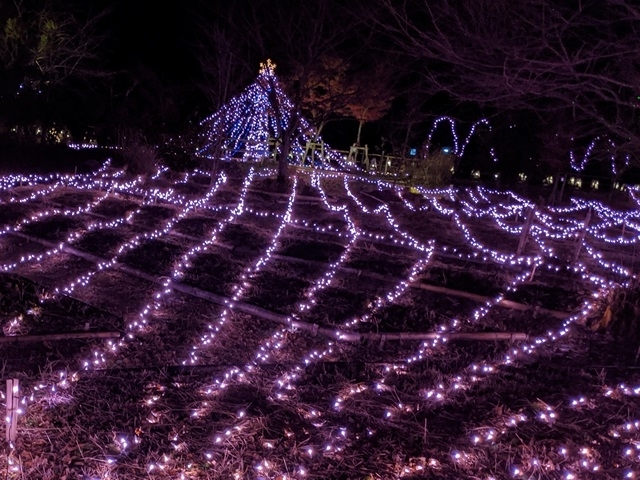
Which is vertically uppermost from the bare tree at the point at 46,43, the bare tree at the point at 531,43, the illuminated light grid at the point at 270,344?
the bare tree at the point at 46,43

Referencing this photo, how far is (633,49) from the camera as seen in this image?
193 inches

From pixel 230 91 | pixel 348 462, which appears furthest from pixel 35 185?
pixel 348 462

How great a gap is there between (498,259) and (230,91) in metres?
9.83

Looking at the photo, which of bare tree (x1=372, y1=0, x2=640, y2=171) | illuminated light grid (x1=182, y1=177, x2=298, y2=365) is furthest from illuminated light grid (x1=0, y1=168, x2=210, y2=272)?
bare tree (x1=372, y1=0, x2=640, y2=171)

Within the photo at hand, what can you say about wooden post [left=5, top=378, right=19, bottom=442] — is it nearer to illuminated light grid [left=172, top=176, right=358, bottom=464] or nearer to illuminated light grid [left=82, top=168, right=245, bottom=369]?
illuminated light grid [left=172, top=176, right=358, bottom=464]

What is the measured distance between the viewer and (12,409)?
2877 millimetres

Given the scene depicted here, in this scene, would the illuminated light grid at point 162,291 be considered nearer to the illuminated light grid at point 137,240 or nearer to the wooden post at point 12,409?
the illuminated light grid at point 137,240

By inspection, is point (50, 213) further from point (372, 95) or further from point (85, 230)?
point (372, 95)

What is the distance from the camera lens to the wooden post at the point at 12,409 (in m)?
2.85

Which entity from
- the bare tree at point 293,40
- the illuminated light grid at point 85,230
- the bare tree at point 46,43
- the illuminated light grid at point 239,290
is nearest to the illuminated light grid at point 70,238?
the illuminated light grid at point 85,230

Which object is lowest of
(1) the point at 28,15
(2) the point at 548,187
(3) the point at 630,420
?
(3) the point at 630,420

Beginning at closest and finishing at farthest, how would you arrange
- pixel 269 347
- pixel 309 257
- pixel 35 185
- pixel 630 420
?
1. pixel 630 420
2. pixel 269 347
3. pixel 309 257
4. pixel 35 185

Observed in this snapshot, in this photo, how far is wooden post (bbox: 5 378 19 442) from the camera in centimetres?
285

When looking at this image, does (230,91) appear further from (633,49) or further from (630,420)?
(630,420)
